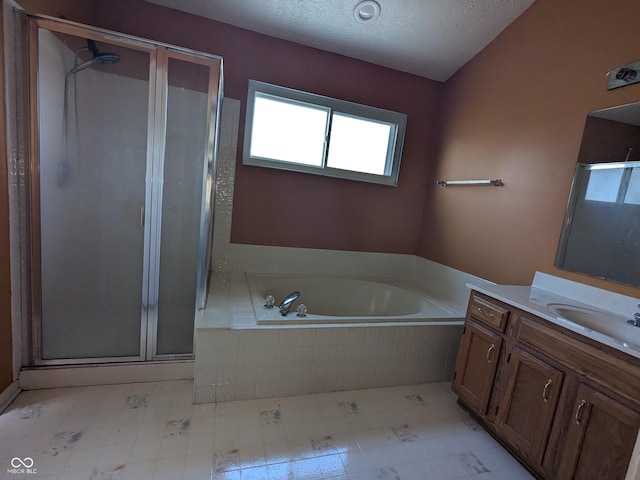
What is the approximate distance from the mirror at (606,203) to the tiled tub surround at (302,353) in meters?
0.73

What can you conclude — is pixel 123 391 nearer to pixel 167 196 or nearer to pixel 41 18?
pixel 167 196

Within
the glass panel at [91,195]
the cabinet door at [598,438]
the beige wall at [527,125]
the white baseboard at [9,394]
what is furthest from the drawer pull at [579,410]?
the white baseboard at [9,394]

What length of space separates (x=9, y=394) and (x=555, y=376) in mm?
2630

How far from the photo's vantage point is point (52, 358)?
1.72 metres

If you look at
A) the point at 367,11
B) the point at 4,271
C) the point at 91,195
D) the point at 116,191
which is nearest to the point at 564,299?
the point at 367,11

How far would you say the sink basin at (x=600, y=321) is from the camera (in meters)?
1.33

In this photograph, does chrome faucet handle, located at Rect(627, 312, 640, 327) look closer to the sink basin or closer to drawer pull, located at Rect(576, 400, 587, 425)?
the sink basin

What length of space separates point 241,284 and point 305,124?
4.85ft

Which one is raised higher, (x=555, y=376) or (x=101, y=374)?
(x=555, y=376)

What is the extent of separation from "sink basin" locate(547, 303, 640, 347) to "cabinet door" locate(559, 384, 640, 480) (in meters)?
0.31

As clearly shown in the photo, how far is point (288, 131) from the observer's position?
2.59 metres

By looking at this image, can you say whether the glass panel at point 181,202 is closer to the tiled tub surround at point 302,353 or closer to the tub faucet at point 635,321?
the tiled tub surround at point 302,353

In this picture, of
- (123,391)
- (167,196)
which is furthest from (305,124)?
(123,391)

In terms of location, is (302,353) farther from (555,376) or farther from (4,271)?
(4,271)
